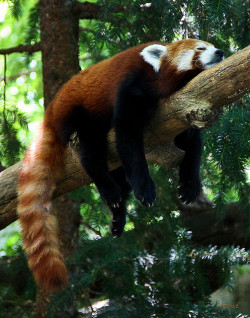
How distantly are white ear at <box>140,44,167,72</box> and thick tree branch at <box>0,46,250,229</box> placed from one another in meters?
0.43

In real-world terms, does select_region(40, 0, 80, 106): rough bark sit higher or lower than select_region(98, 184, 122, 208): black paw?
higher

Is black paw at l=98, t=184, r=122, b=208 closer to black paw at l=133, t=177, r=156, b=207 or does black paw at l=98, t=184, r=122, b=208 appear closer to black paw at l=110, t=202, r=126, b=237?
black paw at l=110, t=202, r=126, b=237

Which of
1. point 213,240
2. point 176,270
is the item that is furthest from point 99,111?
point 213,240

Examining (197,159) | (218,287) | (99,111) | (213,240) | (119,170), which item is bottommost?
(218,287)

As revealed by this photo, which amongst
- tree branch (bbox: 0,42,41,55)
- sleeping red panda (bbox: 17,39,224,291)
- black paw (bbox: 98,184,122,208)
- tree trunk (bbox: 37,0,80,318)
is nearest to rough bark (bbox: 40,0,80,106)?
tree trunk (bbox: 37,0,80,318)

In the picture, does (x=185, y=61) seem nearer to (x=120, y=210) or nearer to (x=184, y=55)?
(x=184, y=55)

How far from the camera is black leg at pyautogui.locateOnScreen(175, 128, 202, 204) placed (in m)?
3.22

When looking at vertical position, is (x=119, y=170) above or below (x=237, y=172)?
below

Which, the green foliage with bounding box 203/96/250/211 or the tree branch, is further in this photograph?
the tree branch

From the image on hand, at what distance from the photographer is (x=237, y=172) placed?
3002mm

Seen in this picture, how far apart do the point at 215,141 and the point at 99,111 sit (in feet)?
2.82

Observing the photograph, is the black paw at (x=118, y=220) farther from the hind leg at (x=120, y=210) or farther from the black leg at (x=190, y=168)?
the black leg at (x=190, y=168)

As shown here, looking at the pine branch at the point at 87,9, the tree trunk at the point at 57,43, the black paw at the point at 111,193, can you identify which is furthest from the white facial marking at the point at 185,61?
the tree trunk at the point at 57,43

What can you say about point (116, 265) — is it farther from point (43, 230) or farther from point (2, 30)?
point (2, 30)
